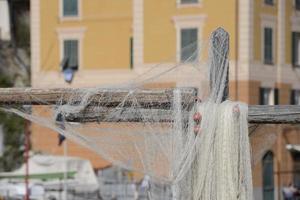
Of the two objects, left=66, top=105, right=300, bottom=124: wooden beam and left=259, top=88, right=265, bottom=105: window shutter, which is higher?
left=66, top=105, right=300, bottom=124: wooden beam

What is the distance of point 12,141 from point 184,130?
40.1m

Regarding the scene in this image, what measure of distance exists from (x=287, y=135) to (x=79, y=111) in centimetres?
3449

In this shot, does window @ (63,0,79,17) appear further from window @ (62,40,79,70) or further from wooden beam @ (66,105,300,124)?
wooden beam @ (66,105,300,124)

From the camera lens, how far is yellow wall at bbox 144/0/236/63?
43844 millimetres

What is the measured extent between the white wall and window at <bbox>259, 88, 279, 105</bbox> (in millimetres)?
14528

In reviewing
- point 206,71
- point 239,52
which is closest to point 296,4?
point 239,52

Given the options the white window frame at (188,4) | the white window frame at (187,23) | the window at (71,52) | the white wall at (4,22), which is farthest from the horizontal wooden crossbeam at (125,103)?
the white wall at (4,22)

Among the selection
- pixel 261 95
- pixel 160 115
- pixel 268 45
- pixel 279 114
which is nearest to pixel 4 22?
pixel 268 45

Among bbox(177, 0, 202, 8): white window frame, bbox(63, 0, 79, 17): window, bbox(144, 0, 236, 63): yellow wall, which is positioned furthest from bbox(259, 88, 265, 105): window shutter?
bbox(63, 0, 79, 17): window

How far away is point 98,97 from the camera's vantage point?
9.60m

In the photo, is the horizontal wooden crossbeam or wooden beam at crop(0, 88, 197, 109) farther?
wooden beam at crop(0, 88, 197, 109)

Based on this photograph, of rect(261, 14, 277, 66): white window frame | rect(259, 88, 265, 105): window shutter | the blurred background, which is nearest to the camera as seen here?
the blurred background

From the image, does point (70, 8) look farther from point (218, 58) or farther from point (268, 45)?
point (218, 58)

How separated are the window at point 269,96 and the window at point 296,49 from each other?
2.01m
